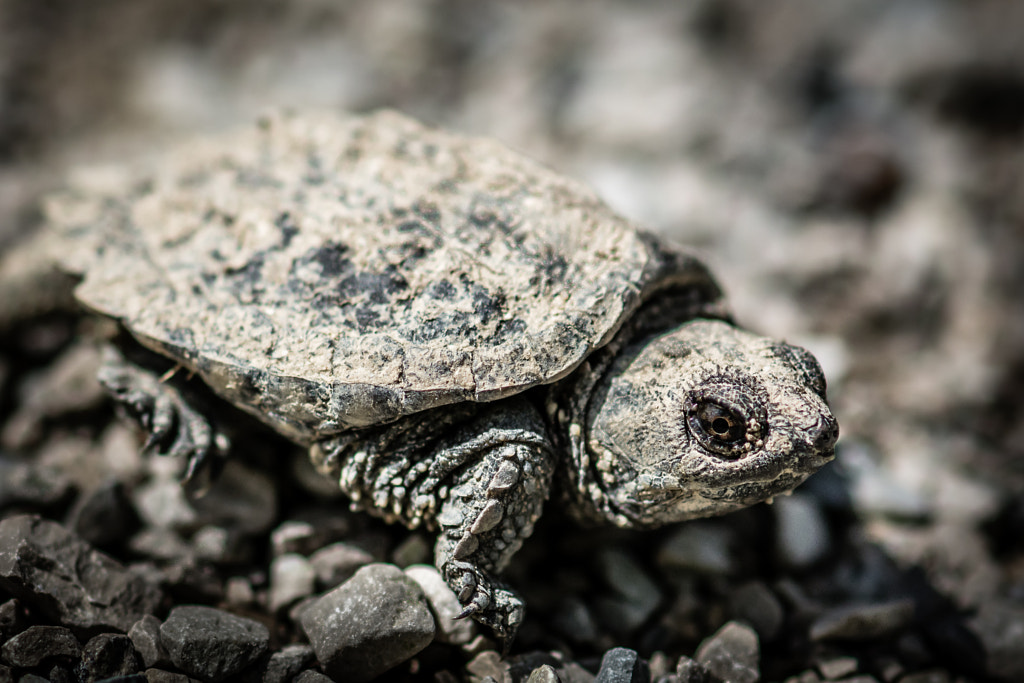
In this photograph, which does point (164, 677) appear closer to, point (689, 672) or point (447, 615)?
point (447, 615)

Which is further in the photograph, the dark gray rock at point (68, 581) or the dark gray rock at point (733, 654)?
the dark gray rock at point (733, 654)

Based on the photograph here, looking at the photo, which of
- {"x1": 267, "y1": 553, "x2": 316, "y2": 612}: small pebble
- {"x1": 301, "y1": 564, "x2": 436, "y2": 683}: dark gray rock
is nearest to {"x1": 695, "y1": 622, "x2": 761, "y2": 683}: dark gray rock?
{"x1": 301, "y1": 564, "x2": 436, "y2": 683}: dark gray rock

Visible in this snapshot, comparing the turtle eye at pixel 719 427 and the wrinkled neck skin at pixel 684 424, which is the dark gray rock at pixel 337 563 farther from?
the turtle eye at pixel 719 427

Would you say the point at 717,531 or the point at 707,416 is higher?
the point at 707,416

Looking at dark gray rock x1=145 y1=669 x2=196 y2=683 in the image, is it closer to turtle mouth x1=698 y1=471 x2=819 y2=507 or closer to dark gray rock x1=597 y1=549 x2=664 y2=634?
dark gray rock x1=597 y1=549 x2=664 y2=634

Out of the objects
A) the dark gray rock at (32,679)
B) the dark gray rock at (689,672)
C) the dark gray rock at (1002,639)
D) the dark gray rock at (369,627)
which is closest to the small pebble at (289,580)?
the dark gray rock at (369,627)

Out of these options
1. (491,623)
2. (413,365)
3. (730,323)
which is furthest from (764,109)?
(491,623)

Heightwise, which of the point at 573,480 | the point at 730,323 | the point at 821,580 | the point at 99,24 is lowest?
the point at 821,580

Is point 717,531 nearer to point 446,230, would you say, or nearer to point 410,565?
point 410,565
